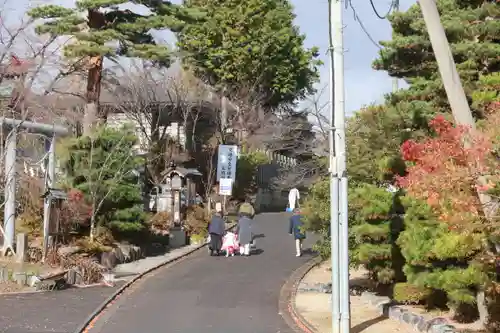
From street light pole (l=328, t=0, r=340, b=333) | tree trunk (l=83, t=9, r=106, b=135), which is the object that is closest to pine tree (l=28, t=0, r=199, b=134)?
tree trunk (l=83, t=9, r=106, b=135)

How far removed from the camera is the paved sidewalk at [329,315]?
11625 millimetres

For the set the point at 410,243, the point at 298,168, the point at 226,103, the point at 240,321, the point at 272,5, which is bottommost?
the point at 240,321

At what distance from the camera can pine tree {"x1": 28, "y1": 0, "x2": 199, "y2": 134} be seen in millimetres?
21562

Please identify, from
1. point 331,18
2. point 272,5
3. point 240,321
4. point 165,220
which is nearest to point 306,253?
point 165,220

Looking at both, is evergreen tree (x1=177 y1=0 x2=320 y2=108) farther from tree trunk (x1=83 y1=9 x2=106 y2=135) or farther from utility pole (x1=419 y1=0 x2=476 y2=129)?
utility pole (x1=419 y1=0 x2=476 y2=129)

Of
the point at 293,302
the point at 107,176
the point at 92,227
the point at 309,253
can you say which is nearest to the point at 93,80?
the point at 107,176

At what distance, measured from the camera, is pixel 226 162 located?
31.6 meters

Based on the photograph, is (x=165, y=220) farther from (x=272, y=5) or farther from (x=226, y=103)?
→ (x=272, y=5)

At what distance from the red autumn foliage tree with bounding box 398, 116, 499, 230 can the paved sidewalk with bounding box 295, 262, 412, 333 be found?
3.42m

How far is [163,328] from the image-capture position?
11.5 metres

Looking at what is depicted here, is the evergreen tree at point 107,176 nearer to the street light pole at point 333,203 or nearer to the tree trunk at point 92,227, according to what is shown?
the tree trunk at point 92,227

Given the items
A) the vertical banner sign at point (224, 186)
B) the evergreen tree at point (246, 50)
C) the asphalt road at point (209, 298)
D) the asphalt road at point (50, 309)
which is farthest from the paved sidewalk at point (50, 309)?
the evergreen tree at point (246, 50)

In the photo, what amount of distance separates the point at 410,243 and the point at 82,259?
358 inches

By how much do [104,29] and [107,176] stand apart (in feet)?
17.7
